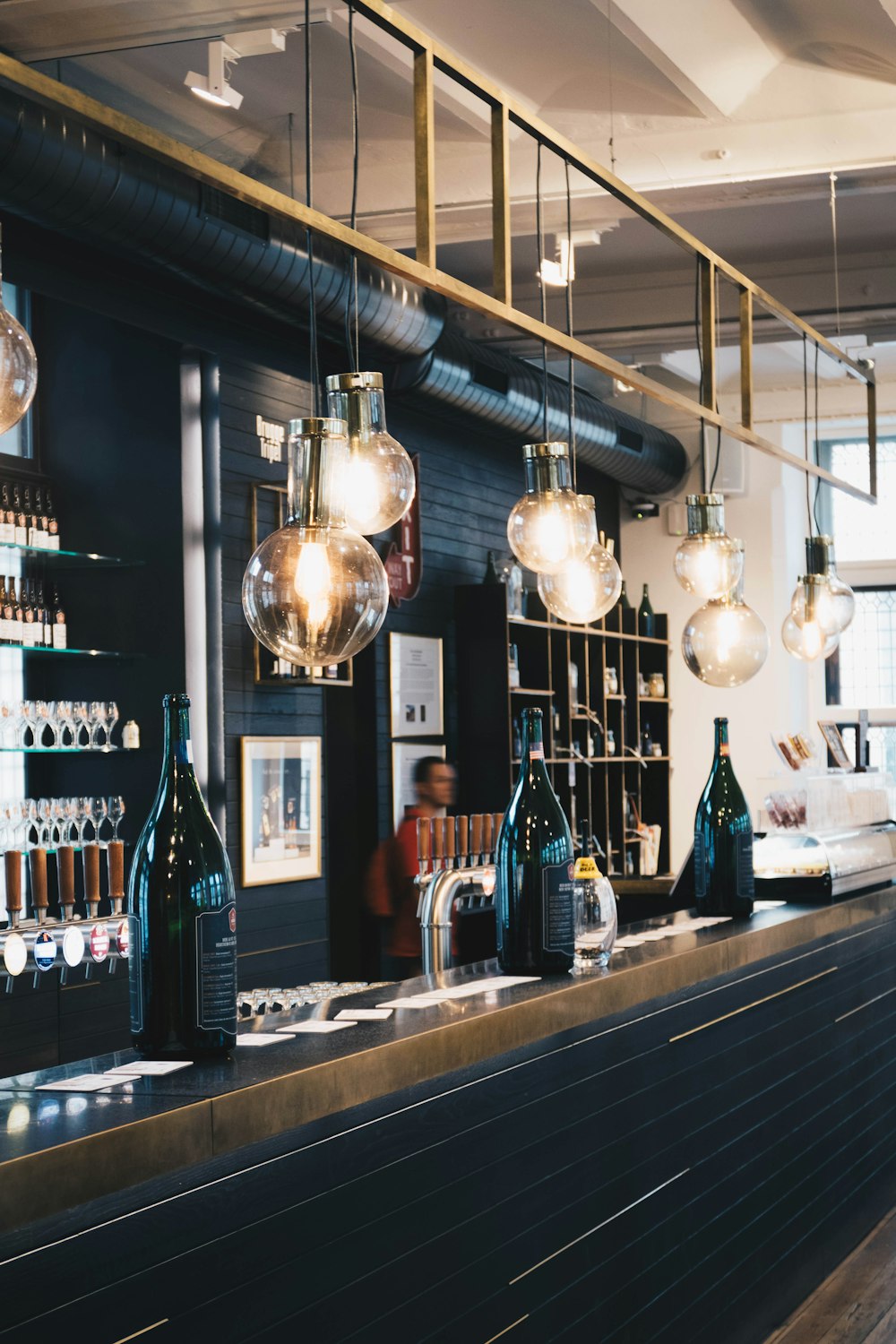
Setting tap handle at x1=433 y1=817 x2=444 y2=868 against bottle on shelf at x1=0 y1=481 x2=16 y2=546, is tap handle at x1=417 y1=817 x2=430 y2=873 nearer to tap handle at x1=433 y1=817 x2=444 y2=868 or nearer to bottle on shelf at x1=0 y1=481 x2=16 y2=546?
tap handle at x1=433 y1=817 x2=444 y2=868

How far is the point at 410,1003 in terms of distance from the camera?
253 centimetres

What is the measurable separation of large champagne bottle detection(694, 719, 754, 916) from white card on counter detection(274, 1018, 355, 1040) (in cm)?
172

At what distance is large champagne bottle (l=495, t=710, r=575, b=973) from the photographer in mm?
2807

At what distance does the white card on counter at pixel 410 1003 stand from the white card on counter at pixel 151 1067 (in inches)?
20.5

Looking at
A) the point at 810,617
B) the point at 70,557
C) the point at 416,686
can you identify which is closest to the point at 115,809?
the point at 70,557

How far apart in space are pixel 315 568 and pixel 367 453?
52cm

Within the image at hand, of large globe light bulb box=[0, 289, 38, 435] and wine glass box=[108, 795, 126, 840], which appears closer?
large globe light bulb box=[0, 289, 38, 435]

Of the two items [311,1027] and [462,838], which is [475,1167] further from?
[462,838]

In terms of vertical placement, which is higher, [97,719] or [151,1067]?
[97,719]

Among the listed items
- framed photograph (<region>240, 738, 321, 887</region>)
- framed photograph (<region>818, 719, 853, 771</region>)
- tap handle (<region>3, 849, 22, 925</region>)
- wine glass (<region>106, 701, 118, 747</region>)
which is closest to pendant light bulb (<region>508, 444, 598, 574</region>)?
tap handle (<region>3, 849, 22, 925</region>)

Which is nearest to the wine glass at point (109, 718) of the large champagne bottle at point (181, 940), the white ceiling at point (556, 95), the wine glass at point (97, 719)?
the wine glass at point (97, 719)

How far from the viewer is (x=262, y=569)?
248 cm

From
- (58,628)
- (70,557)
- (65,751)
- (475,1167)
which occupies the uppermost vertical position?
(70,557)

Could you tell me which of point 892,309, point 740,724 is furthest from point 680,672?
point 892,309
